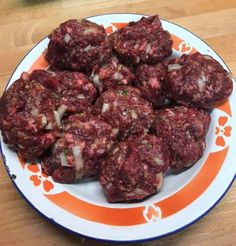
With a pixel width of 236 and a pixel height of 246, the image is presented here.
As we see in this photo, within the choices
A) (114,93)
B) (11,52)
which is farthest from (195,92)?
(11,52)

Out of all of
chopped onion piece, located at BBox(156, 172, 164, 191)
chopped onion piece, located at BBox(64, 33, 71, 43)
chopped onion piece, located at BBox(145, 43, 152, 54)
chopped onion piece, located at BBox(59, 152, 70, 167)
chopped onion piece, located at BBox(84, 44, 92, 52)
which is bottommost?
chopped onion piece, located at BBox(156, 172, 164, 191)

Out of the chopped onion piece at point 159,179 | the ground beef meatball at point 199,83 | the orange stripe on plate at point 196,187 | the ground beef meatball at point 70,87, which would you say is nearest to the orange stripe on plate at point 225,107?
the ground beef meatball at point 199,83

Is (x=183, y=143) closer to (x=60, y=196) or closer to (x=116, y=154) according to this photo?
(x=116, y=154)

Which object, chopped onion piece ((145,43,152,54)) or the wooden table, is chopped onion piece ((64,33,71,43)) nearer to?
chopped onion piece ((145,43,152,54))

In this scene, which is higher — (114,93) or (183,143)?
(114,93)

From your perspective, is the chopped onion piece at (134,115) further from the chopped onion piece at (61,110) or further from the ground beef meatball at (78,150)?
the chopped onion piece at (61,110)

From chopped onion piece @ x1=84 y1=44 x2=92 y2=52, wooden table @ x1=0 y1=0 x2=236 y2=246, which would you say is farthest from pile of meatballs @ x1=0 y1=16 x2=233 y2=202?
wooden table @ x1=0 y1=0 x2=236 y2=246
